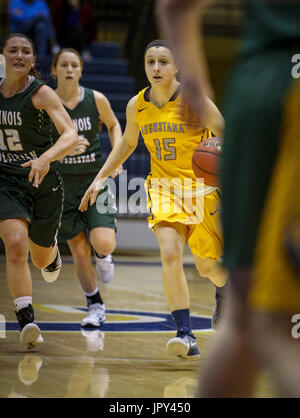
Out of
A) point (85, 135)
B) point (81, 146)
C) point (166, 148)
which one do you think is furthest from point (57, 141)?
point (85, 135)

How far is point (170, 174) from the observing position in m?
4.80

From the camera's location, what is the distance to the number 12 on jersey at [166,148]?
475cm

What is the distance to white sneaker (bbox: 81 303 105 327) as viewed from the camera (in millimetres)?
5656

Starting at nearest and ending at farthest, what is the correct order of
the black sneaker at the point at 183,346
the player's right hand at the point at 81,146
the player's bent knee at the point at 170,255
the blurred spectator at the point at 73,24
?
the black sneaker at the point at 183,346
the player's bent knee at the point at 170,255
the player's right hand at the point at 81,146
the blurred spectator at the point at 73,24

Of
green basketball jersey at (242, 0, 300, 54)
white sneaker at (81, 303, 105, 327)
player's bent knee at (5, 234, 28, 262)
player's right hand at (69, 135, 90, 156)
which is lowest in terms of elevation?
white sneaker at (81, 303, 105, 327)

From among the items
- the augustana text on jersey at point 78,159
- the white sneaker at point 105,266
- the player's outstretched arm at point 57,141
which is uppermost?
the player's outstretched arm at point 57,141

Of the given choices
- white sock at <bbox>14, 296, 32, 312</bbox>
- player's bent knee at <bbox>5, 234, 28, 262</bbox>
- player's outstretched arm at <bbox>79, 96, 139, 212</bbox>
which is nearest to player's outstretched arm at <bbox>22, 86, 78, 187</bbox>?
player's outstretched arm at <bbox>79, 96, 139, 212</bbox>

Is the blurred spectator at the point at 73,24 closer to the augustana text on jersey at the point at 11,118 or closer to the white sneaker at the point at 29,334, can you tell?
the augustana text on jersey at the point at 11,118

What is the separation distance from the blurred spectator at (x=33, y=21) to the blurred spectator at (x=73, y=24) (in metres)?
0.33

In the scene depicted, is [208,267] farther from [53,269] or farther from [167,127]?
[53,269]

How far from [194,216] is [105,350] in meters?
0.98

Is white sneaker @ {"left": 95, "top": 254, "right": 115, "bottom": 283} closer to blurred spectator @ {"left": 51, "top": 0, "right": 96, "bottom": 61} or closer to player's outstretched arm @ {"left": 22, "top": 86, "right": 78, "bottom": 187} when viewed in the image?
player's outstretched arm @ {"left": 22, "top": 86, "right": 78, "bottom": 187}

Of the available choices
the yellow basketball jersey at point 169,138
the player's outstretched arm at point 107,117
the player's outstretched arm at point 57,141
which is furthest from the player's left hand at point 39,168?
the player's outstretched arm at point 107,117

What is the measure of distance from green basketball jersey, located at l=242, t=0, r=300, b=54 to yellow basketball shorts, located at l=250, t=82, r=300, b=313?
0.55 ft
